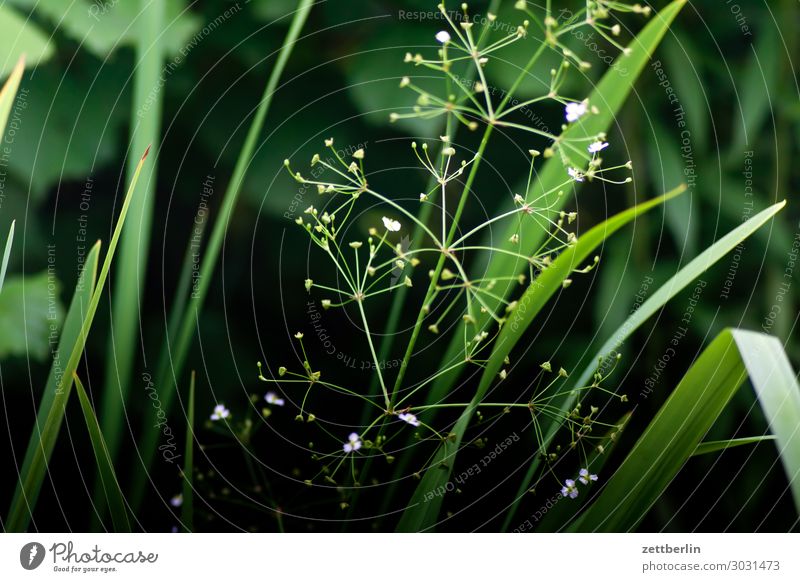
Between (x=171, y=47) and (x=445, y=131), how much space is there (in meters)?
0.21

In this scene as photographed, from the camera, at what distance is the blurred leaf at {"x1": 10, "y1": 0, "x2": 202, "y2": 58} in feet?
1.60

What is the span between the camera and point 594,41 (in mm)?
514

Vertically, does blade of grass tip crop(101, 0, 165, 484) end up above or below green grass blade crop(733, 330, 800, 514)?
above

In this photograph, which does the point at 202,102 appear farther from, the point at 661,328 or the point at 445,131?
the point at 661,328

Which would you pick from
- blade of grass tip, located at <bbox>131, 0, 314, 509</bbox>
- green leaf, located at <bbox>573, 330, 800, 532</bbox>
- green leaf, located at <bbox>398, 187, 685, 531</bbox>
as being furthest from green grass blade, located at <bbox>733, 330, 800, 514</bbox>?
blade of grass tip, located at <bbox>131, 0, 314, 509</bbox>

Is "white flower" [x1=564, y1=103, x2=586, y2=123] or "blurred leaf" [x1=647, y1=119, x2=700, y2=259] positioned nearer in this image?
"white flower" [x1=564, y1=103, x2=586, y2=123]

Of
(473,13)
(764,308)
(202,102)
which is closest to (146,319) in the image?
(202,102)

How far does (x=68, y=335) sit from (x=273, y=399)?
15 centimetres

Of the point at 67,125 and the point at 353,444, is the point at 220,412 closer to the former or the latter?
the point at 353,444

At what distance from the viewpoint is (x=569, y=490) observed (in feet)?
1.70

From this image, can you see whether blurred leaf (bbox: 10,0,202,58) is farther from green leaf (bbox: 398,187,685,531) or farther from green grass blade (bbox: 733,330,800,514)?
green grass blade (bbox: 733,330,800,514)

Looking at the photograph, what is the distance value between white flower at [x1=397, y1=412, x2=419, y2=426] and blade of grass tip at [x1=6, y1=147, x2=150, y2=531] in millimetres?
222
